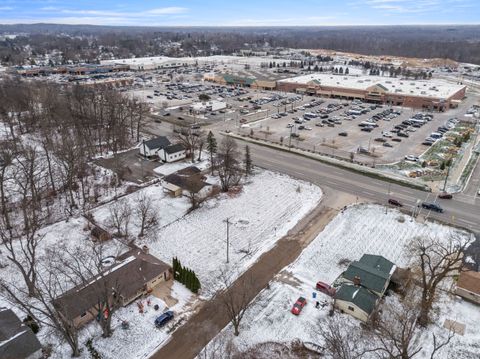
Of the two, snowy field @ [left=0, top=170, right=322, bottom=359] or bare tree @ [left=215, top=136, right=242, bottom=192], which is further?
bare tree @ [left=215, top=136, right=242, bottom=192]

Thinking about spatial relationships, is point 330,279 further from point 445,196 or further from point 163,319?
point 445,196

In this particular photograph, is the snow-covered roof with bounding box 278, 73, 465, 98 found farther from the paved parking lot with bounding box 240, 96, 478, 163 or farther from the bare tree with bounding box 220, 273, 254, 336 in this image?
the bare tree with bounding box 220, 273, 254, 336

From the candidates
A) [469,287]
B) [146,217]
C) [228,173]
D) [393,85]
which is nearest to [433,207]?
[469,287]

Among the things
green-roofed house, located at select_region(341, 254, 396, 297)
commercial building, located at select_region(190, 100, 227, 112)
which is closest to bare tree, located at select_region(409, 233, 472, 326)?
green-roofed house, located at select_region(341, 254, 396, 297)

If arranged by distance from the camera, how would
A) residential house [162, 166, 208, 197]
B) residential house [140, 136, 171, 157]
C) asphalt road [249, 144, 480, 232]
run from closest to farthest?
asphalt road [249, 144, 480, 232] < residential house [162, 166, 208, 197] < residential house [140, 136, 171, 157]

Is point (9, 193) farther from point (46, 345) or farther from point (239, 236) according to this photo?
point (239, 236)

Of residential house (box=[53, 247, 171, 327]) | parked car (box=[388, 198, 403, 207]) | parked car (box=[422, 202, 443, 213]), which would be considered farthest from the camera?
parked car (box=[388, 198, 403, 207])

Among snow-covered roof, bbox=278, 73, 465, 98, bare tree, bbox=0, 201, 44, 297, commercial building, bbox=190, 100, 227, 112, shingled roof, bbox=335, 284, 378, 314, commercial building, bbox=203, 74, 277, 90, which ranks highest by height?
snow-covered roof, bbox=278, 73, 465, 98
